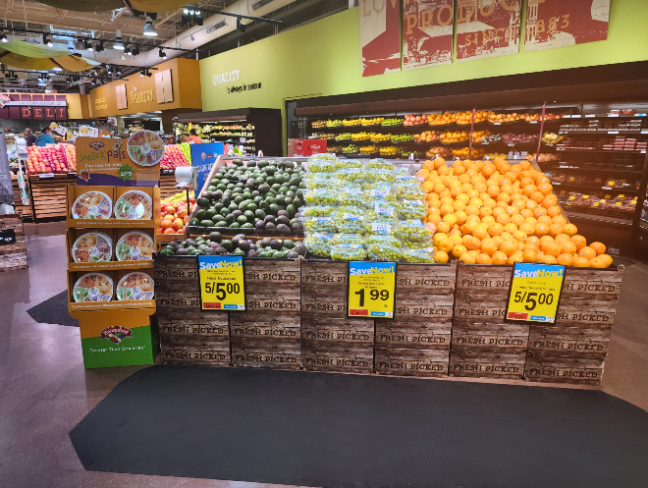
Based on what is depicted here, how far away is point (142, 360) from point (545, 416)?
2.56m

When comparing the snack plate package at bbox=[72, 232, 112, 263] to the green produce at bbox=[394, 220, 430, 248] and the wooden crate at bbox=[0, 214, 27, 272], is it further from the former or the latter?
the wooden crate at bbox=[0, 214, 27, 272]

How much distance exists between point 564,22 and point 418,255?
5.97 m

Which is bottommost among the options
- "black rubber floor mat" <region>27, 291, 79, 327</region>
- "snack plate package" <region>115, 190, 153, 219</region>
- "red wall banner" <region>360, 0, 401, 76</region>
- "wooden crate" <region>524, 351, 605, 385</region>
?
"black rubber floor mat" <region>27, 291, 79, 327</region>

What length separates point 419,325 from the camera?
252cm

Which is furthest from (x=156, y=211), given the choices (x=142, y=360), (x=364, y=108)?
(x=364, y=108)

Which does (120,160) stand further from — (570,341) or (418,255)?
(570,341)

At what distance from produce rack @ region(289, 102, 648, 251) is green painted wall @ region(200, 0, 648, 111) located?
76cm

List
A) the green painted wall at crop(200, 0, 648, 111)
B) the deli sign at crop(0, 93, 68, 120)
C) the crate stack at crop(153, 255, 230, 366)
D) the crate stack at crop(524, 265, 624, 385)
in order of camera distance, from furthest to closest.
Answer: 1. the deli sign at crop(0, 93, 68, 120)
2. the green painted wall at crop(200, 0, 648, 111)
3. the crate stack at crop(153, 255, 230, 366)
4. the crate stack at crop(524, 265, 624, 385)

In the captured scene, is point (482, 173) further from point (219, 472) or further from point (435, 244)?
point (219, 472)

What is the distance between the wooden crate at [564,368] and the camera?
98.3 inches

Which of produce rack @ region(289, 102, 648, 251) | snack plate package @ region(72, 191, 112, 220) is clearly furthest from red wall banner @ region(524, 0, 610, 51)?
snack plate package @ region(72, 191, 112, 220)

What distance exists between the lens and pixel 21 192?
804 cm

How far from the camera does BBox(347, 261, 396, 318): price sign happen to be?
247cm

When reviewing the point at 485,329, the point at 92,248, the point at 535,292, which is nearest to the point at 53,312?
the point at 92,248
